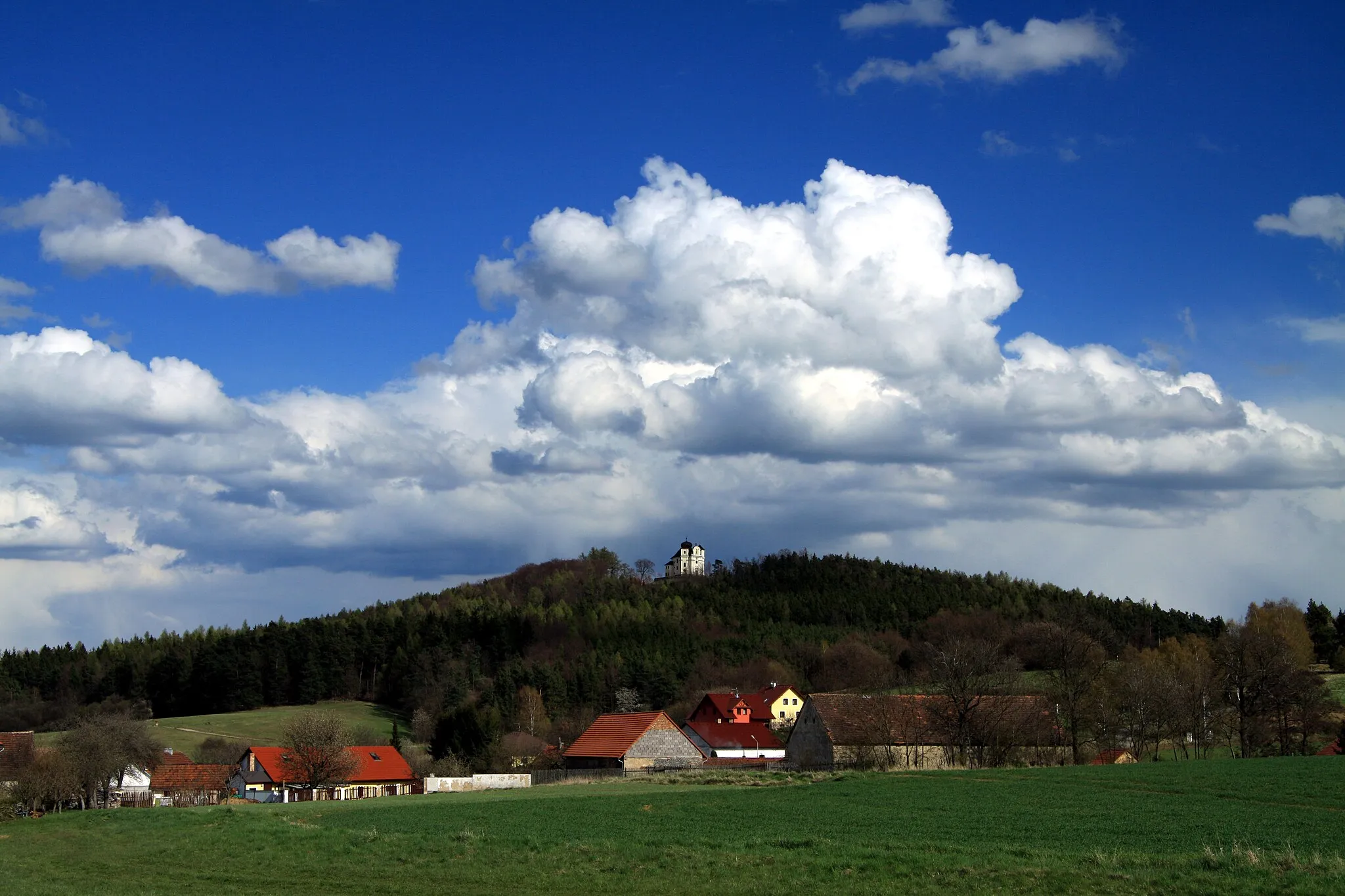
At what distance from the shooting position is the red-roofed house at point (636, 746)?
79250mm

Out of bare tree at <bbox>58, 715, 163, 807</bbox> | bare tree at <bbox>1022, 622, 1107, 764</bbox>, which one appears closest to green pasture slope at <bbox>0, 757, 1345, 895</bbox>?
bare tree at <bbox>58, 715, 163, 807</bbox>

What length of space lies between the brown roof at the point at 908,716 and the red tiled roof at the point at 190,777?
41278 mm

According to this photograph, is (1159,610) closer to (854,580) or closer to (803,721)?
(854,580)

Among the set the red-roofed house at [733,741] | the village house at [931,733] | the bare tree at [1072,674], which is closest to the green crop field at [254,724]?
the red-roofed house at [733,741]

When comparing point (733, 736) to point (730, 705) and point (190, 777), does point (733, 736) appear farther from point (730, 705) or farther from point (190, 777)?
point (190, 777)

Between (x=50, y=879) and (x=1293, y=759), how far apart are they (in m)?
53.8

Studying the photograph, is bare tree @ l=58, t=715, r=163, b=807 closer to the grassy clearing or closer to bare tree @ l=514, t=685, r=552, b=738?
bare tree @ l=514, t=685, r=552, b=738

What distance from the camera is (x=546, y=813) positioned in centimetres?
4184

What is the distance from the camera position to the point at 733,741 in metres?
100

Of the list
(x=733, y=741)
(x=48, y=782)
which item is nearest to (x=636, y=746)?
(x=733, y=741)

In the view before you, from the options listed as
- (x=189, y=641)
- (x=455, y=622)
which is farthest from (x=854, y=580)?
(x=189, y=641)

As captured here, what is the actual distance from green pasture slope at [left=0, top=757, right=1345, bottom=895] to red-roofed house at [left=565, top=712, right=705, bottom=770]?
94.3ft

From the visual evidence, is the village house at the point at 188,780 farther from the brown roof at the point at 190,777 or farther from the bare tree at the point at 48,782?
the bare tree at the point at 48,782

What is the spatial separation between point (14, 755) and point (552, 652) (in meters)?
73.5
